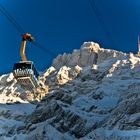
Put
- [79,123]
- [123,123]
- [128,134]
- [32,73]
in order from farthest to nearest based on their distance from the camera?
[79,123] → [123,123] → [128,134] → [32,73]

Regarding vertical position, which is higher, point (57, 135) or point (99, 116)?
point (99, 116)

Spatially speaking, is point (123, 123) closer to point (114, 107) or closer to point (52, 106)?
point (114, 107)

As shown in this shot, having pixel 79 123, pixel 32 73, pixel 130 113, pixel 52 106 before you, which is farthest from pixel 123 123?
pixel 32 73

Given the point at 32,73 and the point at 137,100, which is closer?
the point at 32,73

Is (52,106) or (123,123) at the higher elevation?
(52,106)

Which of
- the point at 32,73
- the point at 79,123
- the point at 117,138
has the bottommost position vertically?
the point at 32,73

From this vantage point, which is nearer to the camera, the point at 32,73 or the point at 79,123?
the point at 32,73

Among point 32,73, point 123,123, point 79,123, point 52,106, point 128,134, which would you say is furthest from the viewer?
point 52,106

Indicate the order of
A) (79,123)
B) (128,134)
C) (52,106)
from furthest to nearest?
(52,106) → (79,123) → (128,134)

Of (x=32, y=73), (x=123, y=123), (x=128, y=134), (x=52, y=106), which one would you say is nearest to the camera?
(x=32, y=73)

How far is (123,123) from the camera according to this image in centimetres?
16538

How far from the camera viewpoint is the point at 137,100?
566 feet

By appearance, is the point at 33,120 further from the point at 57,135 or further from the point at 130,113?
the point at 130,113

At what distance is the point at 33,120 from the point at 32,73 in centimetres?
15002
